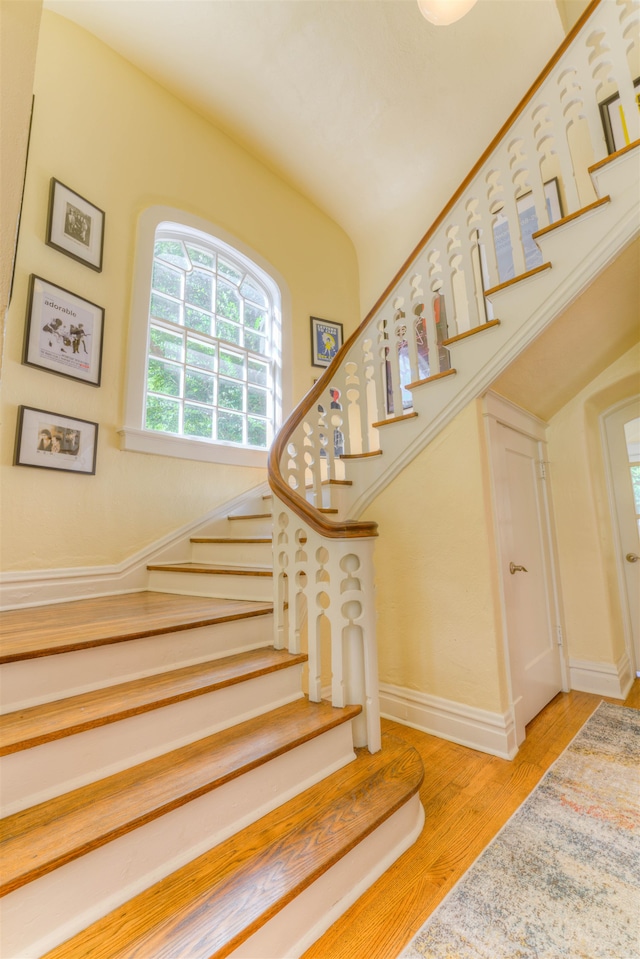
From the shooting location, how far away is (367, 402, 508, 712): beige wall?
2.04 meters

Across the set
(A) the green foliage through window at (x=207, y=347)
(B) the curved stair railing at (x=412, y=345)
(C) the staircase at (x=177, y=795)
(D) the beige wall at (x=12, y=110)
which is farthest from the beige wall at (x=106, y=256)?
(D) the beige wall at (x=12, y=110)

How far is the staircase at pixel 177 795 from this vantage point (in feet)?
3.03

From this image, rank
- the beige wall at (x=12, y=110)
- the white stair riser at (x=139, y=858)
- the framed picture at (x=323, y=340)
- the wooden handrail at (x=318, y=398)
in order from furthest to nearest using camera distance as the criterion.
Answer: the framed picture at (x=323, y=340) < the wooden handrail at (x=318, y=398) < the white stair riser at (x=139, y=858) < the beige wall at (x=12, y=110)

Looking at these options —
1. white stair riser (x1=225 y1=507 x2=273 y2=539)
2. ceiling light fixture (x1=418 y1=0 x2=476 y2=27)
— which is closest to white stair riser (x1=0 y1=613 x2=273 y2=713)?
white stair riser (x1=225 y1=507 x2=273 y2=539)

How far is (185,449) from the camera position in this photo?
9.60 ft

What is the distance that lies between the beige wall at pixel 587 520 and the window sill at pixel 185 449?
234cm

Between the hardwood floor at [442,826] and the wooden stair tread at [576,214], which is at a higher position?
the wooden stair tread at [576,214]

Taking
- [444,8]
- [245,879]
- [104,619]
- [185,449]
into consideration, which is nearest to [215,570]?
[104,619]

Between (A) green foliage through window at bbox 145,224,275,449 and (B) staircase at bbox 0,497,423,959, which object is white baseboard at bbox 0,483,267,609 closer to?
(B) staircase at bbox 0,497,423,959

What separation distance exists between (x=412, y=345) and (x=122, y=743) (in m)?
2.29

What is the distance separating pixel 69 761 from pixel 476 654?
1.77 m

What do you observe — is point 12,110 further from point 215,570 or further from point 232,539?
point 232,539

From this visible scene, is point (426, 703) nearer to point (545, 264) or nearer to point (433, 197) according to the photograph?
point (545, 264)

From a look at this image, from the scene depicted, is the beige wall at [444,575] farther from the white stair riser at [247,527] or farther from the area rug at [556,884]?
the white stair riser at [247,527]
